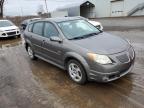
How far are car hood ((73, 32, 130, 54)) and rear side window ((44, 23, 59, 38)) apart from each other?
92 centimetres

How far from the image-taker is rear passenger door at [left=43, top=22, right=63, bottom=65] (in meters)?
5.52

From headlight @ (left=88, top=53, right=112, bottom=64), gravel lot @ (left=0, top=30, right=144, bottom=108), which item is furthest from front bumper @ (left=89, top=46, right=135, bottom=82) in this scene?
gravel lot @ (left=0, top=30, right=144, bottom=108)

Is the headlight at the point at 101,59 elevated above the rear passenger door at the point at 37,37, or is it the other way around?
the rear passenger door at the point at 37,37

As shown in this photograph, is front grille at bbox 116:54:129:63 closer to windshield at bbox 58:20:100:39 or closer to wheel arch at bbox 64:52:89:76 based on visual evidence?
wheel arch at bbox 64:52:89:76

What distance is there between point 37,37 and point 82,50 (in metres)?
2.54

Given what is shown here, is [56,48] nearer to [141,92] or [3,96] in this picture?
[3,96]

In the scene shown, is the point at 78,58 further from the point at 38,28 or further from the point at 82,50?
the point at 38,28

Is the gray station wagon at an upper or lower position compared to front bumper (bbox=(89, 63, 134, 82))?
upper

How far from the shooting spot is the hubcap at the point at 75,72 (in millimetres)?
4996

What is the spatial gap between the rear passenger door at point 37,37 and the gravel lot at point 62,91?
822 millimetres

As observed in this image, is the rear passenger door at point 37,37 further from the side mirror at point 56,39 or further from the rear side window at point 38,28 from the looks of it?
the side mirror at point 56,39

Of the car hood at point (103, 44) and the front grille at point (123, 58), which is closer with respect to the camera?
the front grille at point (123, 58)

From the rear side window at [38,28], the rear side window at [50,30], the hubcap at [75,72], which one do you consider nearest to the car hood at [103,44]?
the hubcap at [75,72]

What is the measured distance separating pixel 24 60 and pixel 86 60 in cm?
427
